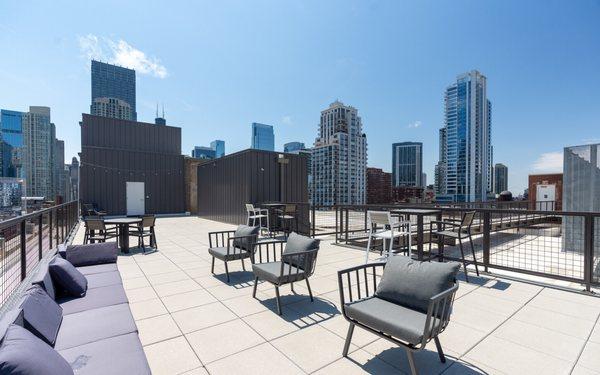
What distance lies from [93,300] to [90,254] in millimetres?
1663

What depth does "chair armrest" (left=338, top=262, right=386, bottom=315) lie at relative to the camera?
6.81ft

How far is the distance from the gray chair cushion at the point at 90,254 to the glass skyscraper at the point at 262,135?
413 feet

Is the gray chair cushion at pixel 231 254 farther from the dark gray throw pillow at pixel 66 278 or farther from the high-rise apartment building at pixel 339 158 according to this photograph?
the high-rise apartment building at pixel 339 158

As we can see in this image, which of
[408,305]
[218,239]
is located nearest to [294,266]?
[408,305]

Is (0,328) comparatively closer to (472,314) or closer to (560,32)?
(472,314)

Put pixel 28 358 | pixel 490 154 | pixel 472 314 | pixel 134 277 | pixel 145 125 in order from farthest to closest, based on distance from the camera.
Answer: pixel 490 154 → pixel 145 125 → pixel 134 277 → pixel 472 314 → pixel 28 358

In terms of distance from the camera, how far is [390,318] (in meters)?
1.84

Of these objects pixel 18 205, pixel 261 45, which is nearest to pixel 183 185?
pixel 18 205

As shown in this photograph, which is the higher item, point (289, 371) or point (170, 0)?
point (170, 0)

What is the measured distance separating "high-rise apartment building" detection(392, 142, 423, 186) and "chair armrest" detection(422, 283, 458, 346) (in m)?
104

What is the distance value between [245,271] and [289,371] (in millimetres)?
2696

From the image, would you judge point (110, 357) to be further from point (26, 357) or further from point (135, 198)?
point (135, 198)

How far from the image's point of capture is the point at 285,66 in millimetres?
9930

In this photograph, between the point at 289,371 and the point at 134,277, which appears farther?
Result: the point at 134,277
